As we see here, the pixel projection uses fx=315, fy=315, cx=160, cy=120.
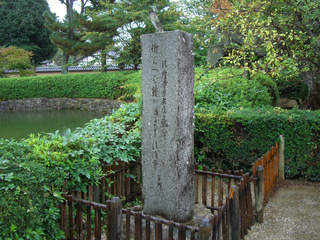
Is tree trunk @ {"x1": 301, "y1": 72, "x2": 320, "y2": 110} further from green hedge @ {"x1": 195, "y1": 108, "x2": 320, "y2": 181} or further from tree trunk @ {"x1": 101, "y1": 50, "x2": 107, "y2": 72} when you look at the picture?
tree trunk @ {"x1": 101, "y1": 50, "x2": 107, "y2": 72}

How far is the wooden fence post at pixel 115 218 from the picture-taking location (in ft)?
11.1

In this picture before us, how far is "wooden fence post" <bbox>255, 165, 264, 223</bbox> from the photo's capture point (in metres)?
4.58

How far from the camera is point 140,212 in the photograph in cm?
342

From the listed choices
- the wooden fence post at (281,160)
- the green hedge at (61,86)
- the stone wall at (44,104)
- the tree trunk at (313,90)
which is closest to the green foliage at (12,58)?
the green hedge at (61,86)

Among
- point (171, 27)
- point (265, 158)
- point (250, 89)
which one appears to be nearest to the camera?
point (265, 158)

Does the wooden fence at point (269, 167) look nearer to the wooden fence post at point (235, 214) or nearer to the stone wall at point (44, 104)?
the wooden fence post at point (235, 214)

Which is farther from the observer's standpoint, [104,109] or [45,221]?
[104,109]

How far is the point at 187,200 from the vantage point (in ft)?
13.5

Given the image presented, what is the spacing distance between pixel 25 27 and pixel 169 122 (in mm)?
31298

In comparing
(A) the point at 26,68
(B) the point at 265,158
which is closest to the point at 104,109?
(A) the point at 26,68

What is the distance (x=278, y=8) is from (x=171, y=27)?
11060 millimetres

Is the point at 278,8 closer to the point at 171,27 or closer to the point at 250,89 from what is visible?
the point at 250,89

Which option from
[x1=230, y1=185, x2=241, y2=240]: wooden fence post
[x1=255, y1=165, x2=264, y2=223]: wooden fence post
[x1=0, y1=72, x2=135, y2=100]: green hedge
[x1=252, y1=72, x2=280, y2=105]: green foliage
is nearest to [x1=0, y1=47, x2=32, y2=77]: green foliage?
[x1=0, y1=72, x2=135, y2=100]: green hedge

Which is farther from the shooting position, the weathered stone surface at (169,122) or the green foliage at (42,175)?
the weathered stone surface at (169,122)
